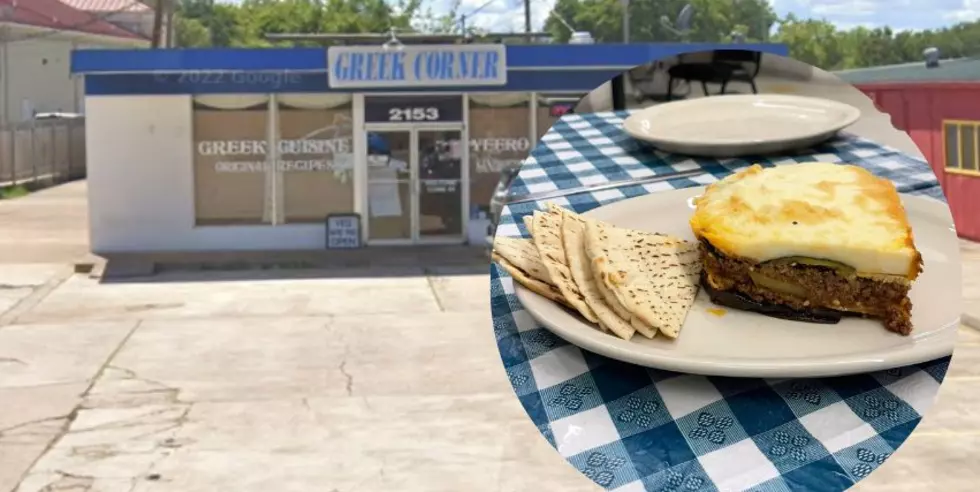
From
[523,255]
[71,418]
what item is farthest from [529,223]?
[71,418]

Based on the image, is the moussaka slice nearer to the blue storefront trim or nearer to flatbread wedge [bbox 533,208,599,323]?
flatbread wedge [bbox 533,208,599,323]

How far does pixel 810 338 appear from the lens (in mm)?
825

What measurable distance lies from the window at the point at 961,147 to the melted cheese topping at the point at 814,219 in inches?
11.0

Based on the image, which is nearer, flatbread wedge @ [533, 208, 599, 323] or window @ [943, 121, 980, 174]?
flatbread wedge @ [533, 208, 599, 323]

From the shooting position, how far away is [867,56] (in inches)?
46.6

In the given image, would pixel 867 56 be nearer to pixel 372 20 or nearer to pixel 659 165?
pixel 659 165

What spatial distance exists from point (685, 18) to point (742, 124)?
2.78 ft

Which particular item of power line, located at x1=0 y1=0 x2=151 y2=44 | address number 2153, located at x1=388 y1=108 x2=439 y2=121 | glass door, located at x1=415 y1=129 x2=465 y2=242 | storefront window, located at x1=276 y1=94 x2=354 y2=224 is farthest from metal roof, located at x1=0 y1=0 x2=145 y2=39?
glass door, located at x1=415 y1=129 x2=465 y2=242

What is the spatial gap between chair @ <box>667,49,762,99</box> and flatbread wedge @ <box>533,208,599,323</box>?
17 cm

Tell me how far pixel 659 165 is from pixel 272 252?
1355cm

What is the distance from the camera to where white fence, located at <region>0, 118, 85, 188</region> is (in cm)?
2398

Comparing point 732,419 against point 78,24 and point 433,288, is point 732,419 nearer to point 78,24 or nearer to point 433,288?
point 433,288

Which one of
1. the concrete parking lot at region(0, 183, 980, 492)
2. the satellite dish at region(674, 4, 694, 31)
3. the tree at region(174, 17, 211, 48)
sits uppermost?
the tree at region(174, 17, 211, 48)

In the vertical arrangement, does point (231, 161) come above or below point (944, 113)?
below
